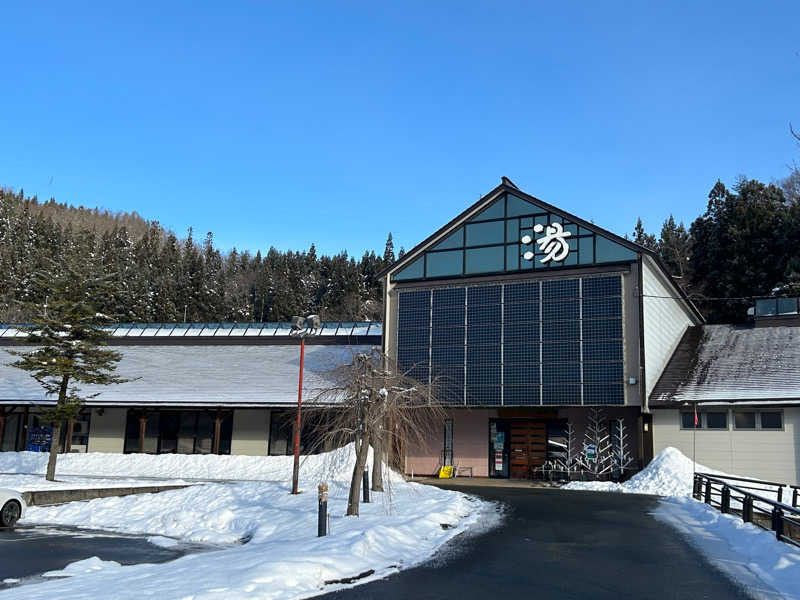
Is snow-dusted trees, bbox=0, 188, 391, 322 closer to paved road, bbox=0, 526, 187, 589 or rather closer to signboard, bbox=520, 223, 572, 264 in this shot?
signboard, bbox=520, 223, 572, 264

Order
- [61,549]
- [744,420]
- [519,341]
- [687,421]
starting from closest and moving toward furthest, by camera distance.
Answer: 1. [61,549]
2. [744,420]
3. [687,421]
4. [519,341]

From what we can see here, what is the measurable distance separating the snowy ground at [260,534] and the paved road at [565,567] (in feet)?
2.41

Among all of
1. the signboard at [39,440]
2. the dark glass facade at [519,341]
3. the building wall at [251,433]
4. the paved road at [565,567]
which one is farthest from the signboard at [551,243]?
the signboard at [39,440]

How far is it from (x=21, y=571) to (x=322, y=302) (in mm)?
82491

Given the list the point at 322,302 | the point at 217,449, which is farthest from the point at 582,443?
the point at 322,302

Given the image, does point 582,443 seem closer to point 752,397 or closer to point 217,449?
point 752,397

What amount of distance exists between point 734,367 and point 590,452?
7140mm

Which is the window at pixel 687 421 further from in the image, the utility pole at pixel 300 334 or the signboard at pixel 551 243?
the utility pole at pixel 300 334

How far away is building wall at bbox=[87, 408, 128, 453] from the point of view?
37.7m

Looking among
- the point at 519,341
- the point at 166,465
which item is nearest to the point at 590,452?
the point at 519,341

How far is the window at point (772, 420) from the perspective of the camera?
1098 inches

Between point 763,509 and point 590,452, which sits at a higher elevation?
point 590,452

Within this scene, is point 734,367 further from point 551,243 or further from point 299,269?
point 299,269

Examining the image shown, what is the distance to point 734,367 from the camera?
31344 millimetres
